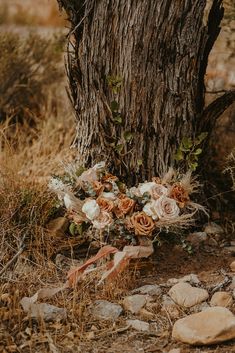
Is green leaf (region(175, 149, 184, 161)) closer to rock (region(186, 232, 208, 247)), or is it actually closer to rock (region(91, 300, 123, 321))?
rock (region(186, 232, 208, 247))

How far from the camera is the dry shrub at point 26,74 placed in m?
5.59

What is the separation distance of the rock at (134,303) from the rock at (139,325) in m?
0.10

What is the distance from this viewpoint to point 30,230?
12.0 ft

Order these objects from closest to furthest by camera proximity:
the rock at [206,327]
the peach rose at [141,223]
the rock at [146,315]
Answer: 1. the rock at [206,327]
2. the rock at [146,315]
3. the peach rose at [141,223]

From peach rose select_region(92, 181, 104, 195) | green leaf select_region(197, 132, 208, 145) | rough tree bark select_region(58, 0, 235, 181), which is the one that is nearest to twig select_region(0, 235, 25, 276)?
peach rose select_region(92, 181, 104, 195)

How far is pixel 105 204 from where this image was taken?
3602mm

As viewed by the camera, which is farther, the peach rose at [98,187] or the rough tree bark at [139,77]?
the peach rose at [98,187]

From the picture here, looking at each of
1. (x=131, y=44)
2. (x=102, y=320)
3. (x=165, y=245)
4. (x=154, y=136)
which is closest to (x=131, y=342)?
(x=102, y=320)

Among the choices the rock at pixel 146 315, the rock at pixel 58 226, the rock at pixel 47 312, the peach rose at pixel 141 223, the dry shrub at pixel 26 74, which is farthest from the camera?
the dry shrub at pixel 26 74

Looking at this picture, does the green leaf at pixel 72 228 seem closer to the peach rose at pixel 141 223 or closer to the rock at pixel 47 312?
the peach rose at pixel 141 223

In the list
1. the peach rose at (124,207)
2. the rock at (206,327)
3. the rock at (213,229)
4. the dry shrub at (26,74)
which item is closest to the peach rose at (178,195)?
the peach rose at (124,207)

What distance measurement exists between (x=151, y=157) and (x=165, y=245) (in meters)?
0.49

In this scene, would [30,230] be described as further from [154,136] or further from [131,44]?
[131,44]

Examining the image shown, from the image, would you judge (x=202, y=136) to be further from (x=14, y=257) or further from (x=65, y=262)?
(x=14, y=257)
